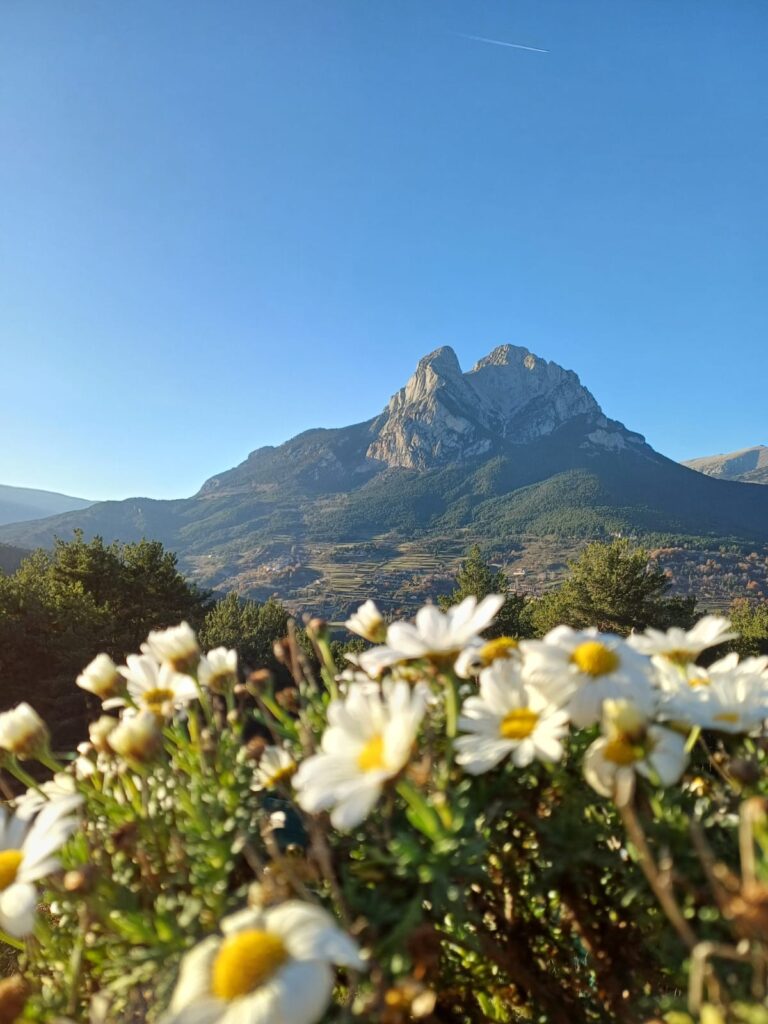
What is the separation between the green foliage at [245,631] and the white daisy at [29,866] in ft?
63.1

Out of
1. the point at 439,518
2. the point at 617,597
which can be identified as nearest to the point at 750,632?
the point at 617,597

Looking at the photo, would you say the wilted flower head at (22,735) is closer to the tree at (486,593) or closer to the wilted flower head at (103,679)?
the wilted flower head at (103,679)

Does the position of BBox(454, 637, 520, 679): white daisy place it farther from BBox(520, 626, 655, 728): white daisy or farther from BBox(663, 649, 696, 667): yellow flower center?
BBox(663, 649, 696, 667): yellow flower center

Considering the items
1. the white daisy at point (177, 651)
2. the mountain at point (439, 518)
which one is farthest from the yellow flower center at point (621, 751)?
the mountain at point (439, 518)

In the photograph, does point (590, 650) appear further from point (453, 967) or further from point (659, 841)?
point (453, 967)

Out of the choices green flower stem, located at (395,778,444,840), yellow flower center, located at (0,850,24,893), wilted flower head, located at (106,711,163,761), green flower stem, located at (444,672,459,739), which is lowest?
yellow flower center, located at (0,850,24,893)

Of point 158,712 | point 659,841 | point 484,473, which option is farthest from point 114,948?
point 484,473

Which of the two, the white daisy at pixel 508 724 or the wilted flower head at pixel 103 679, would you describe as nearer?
the white daisy at pixel 508 724

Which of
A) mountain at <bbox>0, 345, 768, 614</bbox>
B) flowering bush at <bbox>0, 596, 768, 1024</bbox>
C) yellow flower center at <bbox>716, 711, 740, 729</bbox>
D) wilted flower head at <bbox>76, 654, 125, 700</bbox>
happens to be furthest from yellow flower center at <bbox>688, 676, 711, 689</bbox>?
mountain at <bbox>0, 345, 768, 614</bbox>

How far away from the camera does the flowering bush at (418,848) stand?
0.77 meters

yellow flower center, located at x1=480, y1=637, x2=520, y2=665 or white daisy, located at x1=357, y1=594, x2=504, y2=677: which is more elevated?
white daisy, located at x1=357, y1=594, x2=504, y2=677

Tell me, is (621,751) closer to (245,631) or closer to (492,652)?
(492,652)

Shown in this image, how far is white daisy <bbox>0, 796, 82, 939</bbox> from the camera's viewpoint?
933 millimetres

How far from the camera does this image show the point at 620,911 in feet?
3.84
